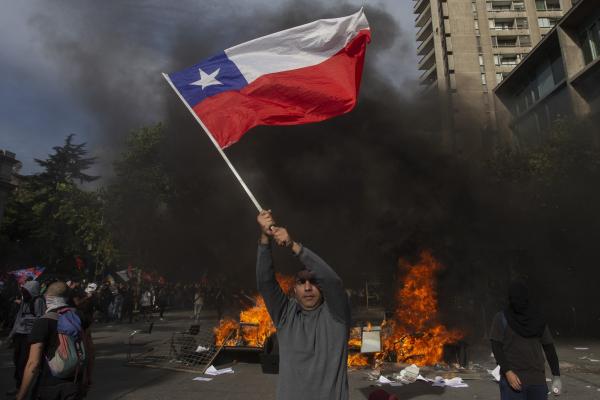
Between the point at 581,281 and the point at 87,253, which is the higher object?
the point at 87,253

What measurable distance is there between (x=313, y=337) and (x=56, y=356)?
213cm

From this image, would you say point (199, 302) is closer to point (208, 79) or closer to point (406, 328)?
point (406, 328)

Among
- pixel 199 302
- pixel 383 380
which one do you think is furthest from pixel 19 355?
pixel 199 302

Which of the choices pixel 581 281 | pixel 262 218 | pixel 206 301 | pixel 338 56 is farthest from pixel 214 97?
pixel 581 281

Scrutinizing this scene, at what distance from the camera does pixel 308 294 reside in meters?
2.23

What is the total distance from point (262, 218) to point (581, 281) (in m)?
18.9

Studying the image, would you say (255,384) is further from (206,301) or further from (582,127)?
(582,127)

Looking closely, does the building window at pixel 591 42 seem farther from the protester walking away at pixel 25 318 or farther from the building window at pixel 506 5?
the protester walking away at pixel 25 318

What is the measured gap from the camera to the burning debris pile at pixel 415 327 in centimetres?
845

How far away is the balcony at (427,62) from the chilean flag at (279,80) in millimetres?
41793

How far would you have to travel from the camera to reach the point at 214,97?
15.4ft

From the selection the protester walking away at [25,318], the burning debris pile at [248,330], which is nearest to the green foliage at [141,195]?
the burning debris pile at [248,330]

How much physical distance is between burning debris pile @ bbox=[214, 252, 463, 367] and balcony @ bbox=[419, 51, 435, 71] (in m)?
37.5

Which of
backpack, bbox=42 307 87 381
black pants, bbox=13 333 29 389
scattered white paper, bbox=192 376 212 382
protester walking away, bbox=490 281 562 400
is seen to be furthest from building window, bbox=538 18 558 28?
backpack, bbox=42 307 87 381
